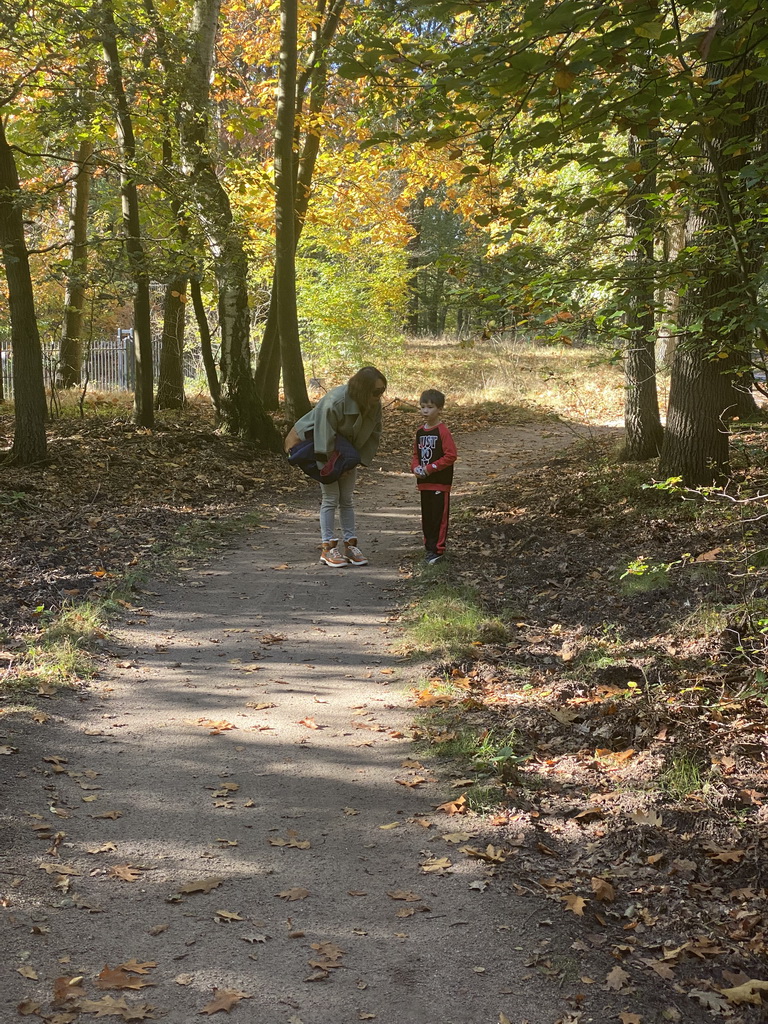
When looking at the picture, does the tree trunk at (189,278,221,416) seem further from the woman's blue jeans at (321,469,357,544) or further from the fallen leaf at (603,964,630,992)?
the fallen leaf at (603,964,630,992)

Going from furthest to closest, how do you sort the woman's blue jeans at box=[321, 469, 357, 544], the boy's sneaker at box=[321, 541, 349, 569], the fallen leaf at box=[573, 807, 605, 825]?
the boy's sneaker at box=[321, 541, 349, 569] < the woman's blue jeans at box=[321, 469, 357, 544] < the fallen leaf at box=[573, 807, 605, 825]

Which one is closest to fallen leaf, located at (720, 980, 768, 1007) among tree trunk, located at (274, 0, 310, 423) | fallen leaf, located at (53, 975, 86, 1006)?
fallen leaf, located at (53, 975, 86, 1006)

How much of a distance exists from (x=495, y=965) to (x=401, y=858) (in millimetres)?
815

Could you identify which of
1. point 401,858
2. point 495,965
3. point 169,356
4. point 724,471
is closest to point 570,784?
point 401,858

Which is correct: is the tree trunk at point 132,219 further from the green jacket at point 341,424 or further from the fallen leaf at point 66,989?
the fallen leaf at point 66,989

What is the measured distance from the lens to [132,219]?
1477 cm

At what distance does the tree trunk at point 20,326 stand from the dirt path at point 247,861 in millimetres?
6551

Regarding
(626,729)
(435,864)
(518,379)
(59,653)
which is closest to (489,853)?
(435,864)

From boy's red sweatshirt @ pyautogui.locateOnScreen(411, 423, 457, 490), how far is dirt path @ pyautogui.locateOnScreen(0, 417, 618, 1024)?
2.50 meters

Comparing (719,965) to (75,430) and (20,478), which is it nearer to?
(20,478)

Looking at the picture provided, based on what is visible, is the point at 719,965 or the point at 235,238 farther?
the point at 235,238

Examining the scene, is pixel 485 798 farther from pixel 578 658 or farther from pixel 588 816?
pixel 578 658

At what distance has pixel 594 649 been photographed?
638cm

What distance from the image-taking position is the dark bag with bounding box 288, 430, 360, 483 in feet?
29.0
